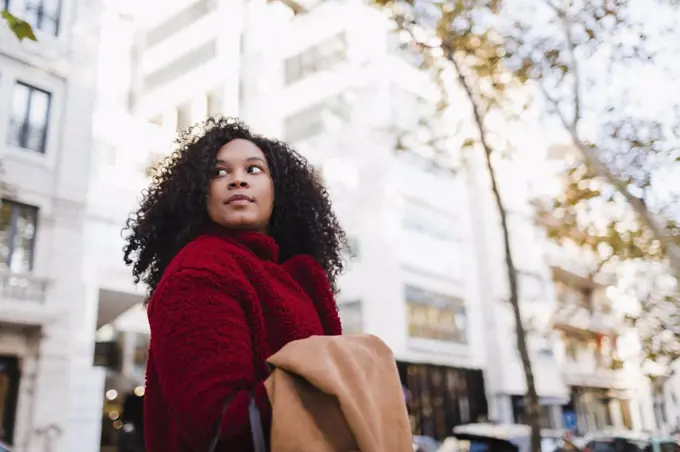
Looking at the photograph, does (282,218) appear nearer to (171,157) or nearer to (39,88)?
(171,157)

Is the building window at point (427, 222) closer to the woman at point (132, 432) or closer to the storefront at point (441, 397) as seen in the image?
the storefront at point (441, 397)

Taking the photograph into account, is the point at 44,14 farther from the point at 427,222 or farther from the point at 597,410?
the point at 597,410

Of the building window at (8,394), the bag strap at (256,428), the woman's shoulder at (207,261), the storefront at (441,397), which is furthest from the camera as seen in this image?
the storefront at (441,397)

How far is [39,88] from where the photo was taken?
11531 mm

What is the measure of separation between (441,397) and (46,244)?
555 inches

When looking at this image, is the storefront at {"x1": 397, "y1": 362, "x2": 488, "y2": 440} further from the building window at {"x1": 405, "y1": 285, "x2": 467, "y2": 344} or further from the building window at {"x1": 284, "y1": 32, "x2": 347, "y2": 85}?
the building window at {"x1": 284, "y1": 32, "x2": 347, "y2": 85}

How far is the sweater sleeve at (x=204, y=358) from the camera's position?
4.07 feet

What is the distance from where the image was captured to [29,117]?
11297 millimetres

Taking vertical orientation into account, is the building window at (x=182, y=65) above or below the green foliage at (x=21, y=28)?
above

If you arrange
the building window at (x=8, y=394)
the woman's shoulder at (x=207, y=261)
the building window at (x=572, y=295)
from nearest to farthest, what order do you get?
the woman's shoulder at (x=207, y=261) < the building window at (x=8, y=394) < the building window at (x=572, y=295)

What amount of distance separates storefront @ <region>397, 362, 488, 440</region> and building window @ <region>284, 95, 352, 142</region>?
8.32 meters

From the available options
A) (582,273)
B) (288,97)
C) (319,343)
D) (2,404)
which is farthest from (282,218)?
(582,273)

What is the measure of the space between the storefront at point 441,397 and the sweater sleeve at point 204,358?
17571 millimetres

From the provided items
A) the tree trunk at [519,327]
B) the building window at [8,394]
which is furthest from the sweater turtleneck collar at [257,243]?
the building window at [8,394]
